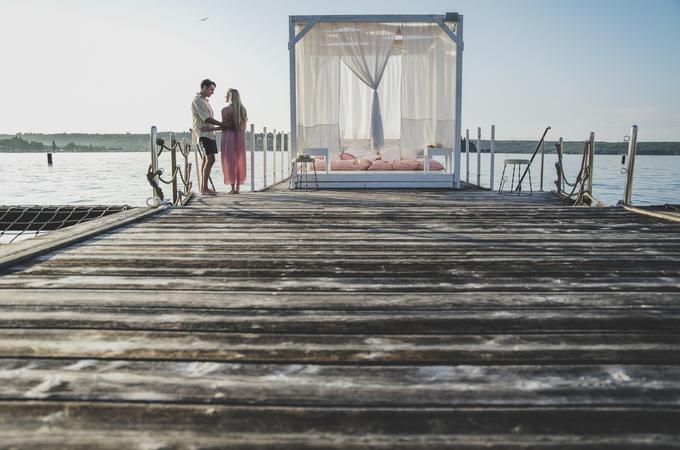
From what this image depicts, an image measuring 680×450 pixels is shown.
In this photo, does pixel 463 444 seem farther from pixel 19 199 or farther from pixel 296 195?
pixel 19 199

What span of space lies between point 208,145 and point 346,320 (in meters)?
5.95

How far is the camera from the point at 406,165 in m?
9.39

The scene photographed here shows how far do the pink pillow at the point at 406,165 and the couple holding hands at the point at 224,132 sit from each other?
2.66 m

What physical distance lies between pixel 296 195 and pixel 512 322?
573 cm

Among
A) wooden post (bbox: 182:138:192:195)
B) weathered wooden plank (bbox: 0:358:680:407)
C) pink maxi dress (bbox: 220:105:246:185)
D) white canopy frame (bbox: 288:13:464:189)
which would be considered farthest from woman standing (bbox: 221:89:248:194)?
weathered wooden plank (bbox: 0:358:680:407)

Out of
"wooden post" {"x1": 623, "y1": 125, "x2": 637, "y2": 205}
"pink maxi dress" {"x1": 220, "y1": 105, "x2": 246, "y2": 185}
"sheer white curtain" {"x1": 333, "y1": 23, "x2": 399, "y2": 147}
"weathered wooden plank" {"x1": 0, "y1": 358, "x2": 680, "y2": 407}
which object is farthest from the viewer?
"sheer white curtain" {"x1": 333, "y1": 23, "x2": 399, "y2": 147}

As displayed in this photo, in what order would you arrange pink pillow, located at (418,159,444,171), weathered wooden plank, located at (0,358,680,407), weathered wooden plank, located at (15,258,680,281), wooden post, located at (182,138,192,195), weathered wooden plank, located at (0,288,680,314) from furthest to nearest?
pink pillow, located at (418,159,444,171), wooden post, located at (182,138,192,195), weathered wooden plank, located at (15,258,680,281), weathered wooden plank, located at (0,288,680,314), weathered wooden plank, located at (0,358,680,407)

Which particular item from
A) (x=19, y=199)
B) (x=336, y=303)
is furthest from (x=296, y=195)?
(x=19, y=199)

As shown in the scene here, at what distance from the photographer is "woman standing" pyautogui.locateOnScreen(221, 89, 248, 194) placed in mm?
7824

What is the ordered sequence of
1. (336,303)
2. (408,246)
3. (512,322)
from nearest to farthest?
(512,322)
(336,303)
(408,246)

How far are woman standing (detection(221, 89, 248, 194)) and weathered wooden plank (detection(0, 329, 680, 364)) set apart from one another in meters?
6.21

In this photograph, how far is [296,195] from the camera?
7.62 meters

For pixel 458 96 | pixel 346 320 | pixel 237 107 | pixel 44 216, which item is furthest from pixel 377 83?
pixel 346 320

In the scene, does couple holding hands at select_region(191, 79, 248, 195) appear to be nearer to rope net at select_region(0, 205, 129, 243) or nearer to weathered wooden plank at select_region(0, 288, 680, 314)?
rope net at select_region(0, 205, 129, 243)
